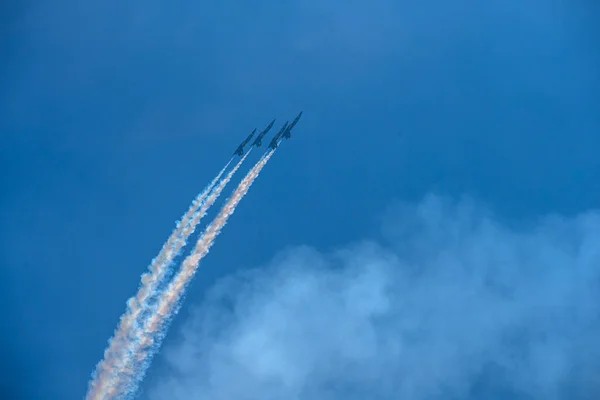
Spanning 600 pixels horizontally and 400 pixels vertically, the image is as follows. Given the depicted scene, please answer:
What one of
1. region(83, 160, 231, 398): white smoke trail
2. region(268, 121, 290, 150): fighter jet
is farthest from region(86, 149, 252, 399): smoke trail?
region(268, 121, 290, 150): fighter jet

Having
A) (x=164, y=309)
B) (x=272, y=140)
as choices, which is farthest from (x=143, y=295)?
(x=272, y=140)

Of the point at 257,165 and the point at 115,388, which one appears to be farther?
the point at 257,165

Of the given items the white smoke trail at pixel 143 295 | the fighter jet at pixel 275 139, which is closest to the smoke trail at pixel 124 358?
the white smoke trail at pixel 143 295

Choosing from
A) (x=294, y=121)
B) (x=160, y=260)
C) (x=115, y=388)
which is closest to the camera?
(x=115, y=388)

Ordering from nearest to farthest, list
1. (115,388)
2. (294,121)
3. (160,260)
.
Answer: (115,388) < (160,260) < (294,121)

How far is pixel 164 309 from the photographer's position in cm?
5762

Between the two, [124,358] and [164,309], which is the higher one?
[164,309]

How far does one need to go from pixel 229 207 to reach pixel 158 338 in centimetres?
1408

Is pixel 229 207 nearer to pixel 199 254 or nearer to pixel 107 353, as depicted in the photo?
pixel 199 254

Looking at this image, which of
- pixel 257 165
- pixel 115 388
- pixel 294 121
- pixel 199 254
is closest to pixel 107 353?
pixel 115 388

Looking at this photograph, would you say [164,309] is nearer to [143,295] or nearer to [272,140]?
[143,295]

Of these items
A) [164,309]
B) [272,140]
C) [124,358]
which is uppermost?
[272,140]

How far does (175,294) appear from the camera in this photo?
192 ft

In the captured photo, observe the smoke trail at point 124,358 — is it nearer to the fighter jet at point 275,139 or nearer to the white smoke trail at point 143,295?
the white smoke trail at point 143,295
